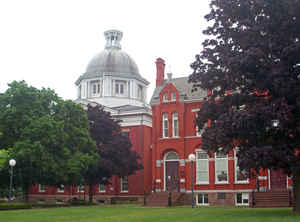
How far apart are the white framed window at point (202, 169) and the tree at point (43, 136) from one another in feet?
32.5

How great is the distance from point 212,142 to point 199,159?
58.9 ft

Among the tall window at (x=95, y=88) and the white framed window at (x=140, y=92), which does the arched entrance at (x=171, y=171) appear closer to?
the tall window at (x=95, y=88)

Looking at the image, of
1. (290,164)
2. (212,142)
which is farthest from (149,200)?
(290,164)

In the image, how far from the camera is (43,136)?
3456 cm

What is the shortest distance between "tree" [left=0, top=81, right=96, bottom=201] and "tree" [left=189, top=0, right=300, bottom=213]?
14545 millimetres

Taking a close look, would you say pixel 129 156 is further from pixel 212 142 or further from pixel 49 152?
pixel 212 142

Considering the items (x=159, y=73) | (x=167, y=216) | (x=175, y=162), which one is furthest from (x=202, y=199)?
(x=167, y=216)

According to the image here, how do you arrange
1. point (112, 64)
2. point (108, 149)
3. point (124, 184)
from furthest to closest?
1. point (112, 64)
2. point (124, 184)
3. point (108, 149)

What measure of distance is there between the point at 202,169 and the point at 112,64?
28.7 m

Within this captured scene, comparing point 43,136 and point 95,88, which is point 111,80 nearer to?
point 95,88

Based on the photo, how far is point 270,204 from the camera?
33.3 meters

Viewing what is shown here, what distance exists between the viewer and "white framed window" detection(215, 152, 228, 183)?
4013 cm

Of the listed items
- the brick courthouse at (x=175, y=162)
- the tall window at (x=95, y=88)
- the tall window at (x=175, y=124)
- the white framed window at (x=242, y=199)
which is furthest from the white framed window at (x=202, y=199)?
the tall window at (x=95, y=88)

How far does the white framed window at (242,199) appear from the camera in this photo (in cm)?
3907
